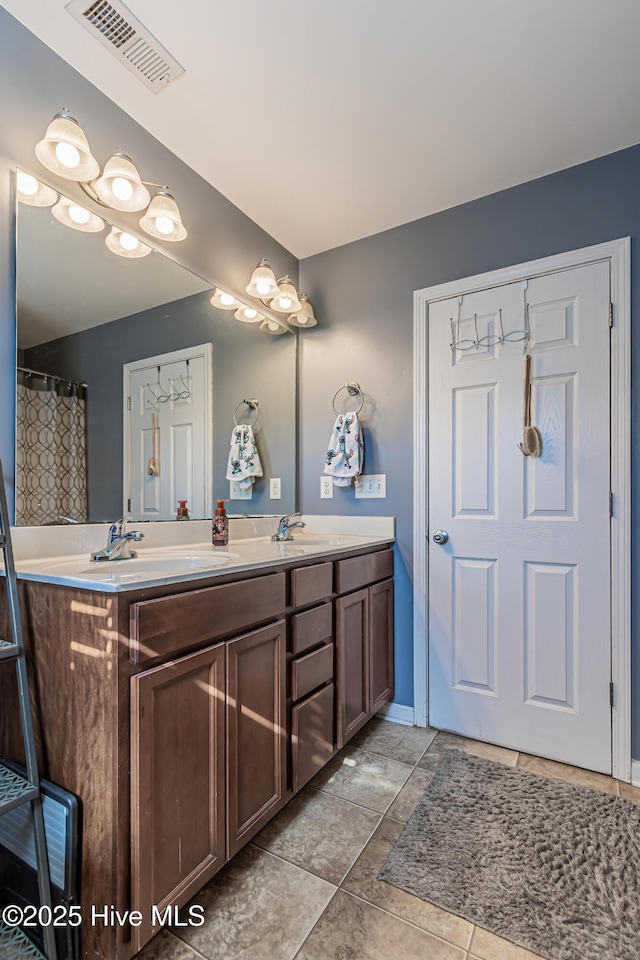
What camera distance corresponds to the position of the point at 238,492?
7.16ft

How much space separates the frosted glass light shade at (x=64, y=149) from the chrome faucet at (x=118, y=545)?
1068 millimetres

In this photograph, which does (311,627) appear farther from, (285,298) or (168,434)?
(285,298)

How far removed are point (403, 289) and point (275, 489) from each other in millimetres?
1175

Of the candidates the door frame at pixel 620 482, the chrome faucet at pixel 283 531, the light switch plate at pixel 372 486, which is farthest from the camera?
the light switch plate at pixel 372 486

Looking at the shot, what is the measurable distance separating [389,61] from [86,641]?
6.16ft

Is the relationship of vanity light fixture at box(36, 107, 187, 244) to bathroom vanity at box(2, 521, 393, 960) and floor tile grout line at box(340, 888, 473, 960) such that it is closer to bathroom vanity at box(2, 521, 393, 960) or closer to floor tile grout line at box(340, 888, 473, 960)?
bathroom vanity at box(2, 521, 393, 960)

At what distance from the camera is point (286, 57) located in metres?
1.45

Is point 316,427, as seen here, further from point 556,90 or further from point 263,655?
point 556,90

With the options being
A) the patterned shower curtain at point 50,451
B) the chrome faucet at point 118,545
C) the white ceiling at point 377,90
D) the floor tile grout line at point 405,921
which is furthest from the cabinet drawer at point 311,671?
the white ceiling at point 377,90

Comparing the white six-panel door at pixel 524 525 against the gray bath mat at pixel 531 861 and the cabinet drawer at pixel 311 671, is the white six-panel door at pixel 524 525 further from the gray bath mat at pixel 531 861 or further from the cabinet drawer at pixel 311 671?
the cabinet drawer at pixel 311 671

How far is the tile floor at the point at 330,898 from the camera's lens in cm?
108

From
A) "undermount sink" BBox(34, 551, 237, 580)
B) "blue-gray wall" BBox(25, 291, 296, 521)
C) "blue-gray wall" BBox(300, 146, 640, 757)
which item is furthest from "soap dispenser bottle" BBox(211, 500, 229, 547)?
"blue-gray wall" BBox(300, 146, 640, 757)

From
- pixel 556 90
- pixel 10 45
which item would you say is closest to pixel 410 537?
pixel 556 90

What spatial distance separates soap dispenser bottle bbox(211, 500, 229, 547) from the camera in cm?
191
